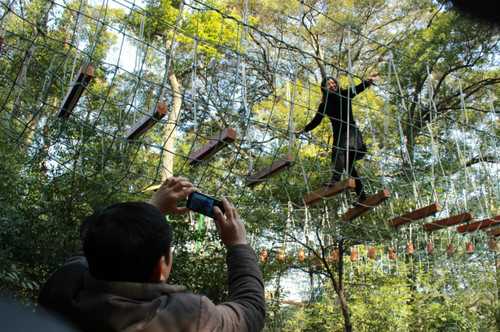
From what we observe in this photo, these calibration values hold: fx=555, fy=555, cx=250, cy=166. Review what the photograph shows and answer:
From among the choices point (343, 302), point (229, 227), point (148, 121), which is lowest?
point (229, 227)

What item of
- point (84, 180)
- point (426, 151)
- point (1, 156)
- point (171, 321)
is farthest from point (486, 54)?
point (171, 321)

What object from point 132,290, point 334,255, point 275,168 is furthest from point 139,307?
point 334,255

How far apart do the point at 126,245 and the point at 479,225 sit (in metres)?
3.65

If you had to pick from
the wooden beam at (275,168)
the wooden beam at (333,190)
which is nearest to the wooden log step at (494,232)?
the wooden beam at (333,190)

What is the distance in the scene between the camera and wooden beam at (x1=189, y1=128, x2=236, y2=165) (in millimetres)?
2404

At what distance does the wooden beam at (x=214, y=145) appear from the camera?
240 cm

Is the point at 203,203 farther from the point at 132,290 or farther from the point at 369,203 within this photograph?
the point at 369,203

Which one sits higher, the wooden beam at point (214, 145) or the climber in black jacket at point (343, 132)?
the climber in black jacket at point (343, 132)

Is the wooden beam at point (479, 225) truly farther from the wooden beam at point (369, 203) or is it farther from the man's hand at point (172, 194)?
the man's hand at point (172, 194)

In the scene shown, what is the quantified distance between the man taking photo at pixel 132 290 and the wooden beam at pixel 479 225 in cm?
344

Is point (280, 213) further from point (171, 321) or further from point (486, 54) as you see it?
point (171, 321)

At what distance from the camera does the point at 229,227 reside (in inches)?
34.5

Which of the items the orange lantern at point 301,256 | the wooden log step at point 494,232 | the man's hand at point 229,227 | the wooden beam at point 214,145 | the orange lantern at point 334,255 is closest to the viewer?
the man's hand at point 229,227

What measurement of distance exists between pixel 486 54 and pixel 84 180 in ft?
18.5
